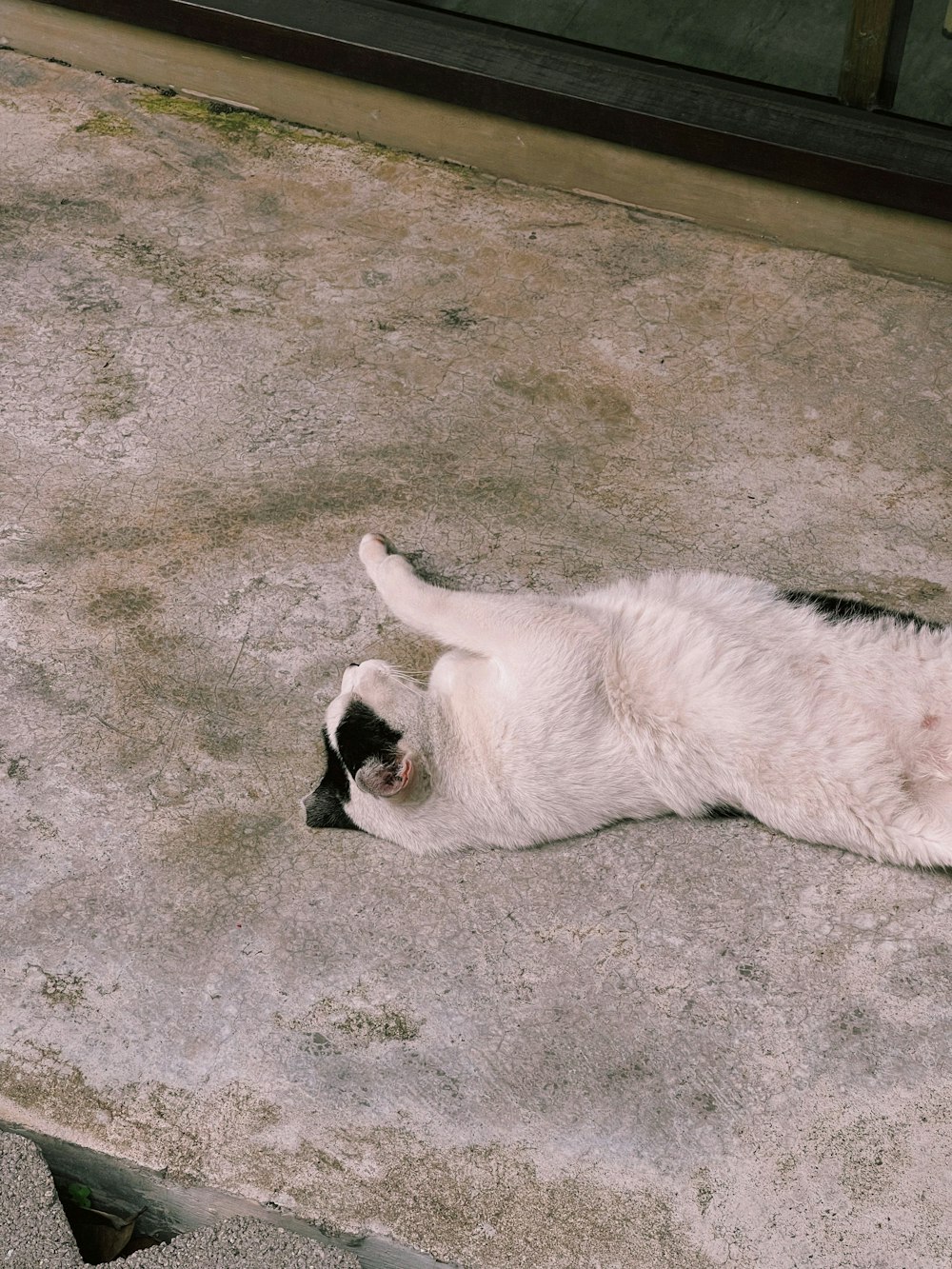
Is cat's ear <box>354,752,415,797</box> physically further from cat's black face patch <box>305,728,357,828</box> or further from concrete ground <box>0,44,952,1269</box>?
concrete ground <box>0,44,952,1269</box>

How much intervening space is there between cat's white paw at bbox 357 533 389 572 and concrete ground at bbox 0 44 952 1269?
117 millimetres

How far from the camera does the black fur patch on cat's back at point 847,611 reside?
2.83m

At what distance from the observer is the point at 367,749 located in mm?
2684

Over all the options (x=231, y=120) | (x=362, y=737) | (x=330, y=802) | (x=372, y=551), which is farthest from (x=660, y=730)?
(x=231, y=120)

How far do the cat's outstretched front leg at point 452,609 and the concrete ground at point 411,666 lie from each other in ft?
0.38

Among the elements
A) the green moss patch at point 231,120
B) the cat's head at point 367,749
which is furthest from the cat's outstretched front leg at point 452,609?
the green moss patch at point 231,120

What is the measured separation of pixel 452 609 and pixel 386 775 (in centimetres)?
59

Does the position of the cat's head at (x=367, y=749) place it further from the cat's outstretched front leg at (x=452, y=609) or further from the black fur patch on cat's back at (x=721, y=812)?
the black fur patch on cat's back at (x=721, y=812)

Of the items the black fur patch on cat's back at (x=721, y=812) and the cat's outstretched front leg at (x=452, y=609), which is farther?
the cat's outstretched front leg at (x=452, y=609)

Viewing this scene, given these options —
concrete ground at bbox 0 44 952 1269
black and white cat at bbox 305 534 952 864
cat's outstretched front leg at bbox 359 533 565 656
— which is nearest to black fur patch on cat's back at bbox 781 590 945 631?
black and white cat at bbox 305 534 952 864

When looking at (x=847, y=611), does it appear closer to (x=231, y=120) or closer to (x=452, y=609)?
(x=452, y=609)

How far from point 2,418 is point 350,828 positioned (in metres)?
1.91

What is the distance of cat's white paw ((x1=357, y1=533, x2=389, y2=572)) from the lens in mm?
3287

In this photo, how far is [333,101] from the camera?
468cm
